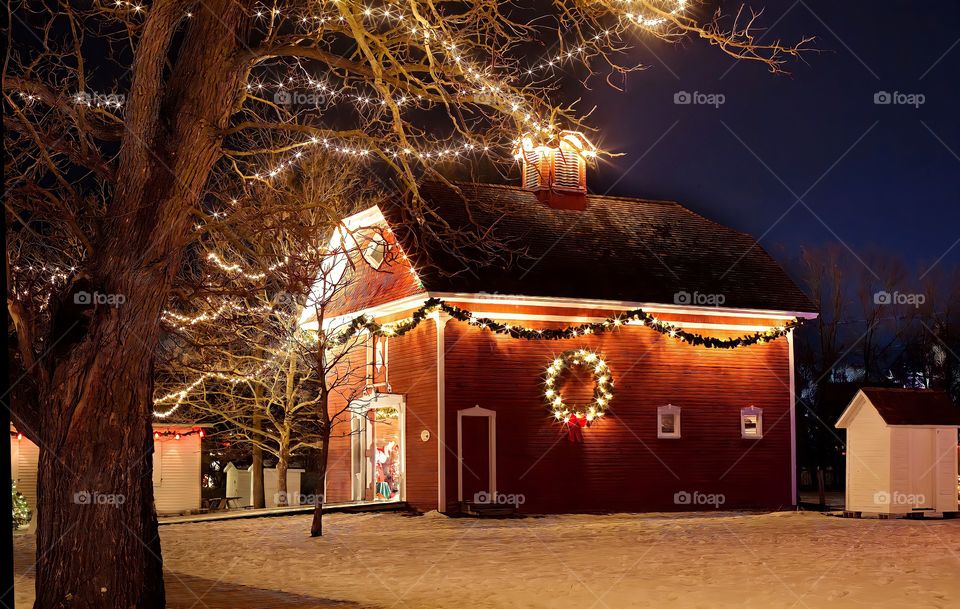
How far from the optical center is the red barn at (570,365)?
25.2 metres

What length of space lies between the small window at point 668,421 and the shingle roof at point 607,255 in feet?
8.39

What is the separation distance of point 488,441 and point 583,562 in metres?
9.96

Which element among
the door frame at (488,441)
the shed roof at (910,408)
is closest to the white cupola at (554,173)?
the door frame at (488,441)

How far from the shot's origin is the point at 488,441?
25203 mm

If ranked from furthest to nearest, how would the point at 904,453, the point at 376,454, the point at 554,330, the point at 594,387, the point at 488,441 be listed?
the point at 376,454, the point at 594,387, the point at 554,330, the point at 488,441, the point at 904,453

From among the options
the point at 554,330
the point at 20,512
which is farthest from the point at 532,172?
the point at 20,512

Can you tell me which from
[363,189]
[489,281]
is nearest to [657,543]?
[489,281]

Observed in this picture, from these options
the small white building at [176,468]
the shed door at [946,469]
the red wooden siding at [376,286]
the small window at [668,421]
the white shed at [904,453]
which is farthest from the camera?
the small white building at [176,468]

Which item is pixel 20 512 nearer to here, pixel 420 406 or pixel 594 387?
pixel 420 406

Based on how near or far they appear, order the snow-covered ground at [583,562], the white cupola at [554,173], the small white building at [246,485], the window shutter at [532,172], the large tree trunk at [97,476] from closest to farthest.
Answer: the large tree trunk at [97,476]
the snow-covered ground at [583,562]
the white cupola at [554,173]
the window shutter at [532,172]
the small white building at [246,485]

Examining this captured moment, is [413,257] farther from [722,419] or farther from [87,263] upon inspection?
[87,263]

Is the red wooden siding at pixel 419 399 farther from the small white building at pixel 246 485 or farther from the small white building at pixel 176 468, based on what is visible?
the small white building at pixel 246 485

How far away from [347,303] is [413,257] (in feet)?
13.4

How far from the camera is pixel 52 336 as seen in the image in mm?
9758
